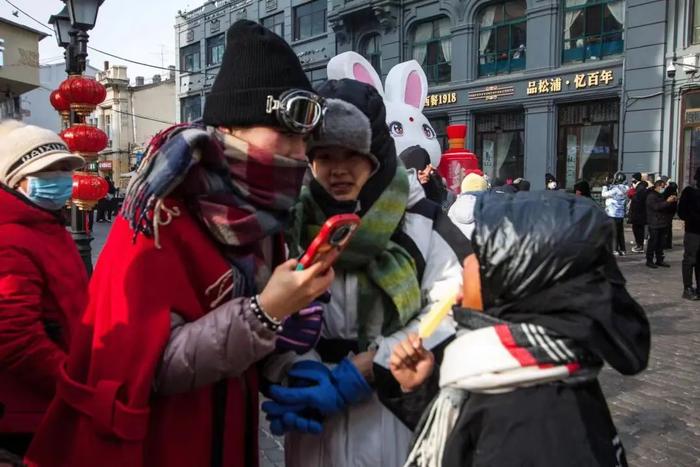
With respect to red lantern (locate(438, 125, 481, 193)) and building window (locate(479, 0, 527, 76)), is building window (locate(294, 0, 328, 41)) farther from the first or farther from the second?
red lantern (locate(438, 125, 481, 193))

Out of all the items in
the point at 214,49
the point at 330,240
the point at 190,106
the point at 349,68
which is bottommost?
the point at 330,240

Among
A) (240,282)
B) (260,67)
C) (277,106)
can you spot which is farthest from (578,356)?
(260,67)

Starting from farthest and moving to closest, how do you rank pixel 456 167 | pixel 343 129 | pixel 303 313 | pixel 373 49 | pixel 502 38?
1. pixel 373 49
2. pixel 502 38
3. pixel 456 167
4. pixel 343 129
5. pixel 303 313

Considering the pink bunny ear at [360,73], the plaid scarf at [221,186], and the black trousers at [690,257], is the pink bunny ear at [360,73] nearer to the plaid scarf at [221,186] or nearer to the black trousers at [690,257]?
the plaid scarf at [221,186]

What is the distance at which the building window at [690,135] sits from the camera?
15.3 metres

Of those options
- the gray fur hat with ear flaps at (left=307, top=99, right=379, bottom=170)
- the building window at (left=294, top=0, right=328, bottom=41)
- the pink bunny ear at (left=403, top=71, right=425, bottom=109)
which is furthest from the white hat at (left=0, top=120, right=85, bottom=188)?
the building window at (left=294, top=0, right=328, bottom=41)

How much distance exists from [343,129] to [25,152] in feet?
4.98

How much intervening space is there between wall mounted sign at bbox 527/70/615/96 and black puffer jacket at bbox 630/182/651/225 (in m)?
5.69

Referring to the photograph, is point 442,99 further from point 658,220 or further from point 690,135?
point 658,220

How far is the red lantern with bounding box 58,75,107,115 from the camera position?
6523 millimetres

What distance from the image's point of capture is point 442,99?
21125 mm

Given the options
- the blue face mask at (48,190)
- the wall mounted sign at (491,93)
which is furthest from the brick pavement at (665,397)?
the wall mounted sign at (491,93)

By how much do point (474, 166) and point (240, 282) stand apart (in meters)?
6.47

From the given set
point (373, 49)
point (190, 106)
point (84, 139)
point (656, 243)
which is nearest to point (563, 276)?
point (84, 139)
